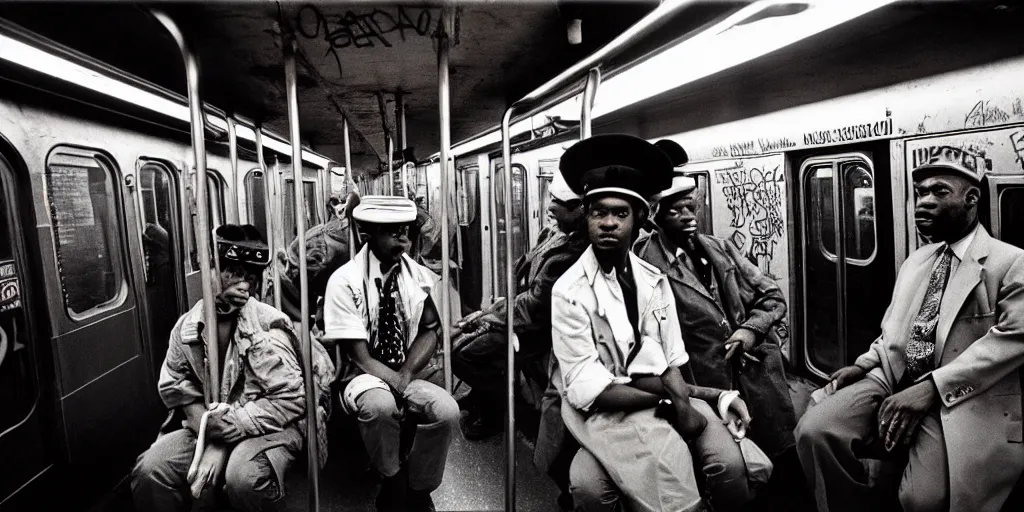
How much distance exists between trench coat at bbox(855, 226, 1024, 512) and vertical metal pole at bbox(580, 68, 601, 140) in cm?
148

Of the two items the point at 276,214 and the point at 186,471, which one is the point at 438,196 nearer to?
the point at 276,214

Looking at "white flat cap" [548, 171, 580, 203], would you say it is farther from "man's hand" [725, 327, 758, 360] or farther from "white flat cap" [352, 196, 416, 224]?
"man's hand" [725, 327, 758, 360]

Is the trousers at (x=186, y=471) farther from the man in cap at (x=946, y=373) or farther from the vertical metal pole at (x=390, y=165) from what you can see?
the man in cap at (x=946, y=373)

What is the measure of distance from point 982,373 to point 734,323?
0.89 meters

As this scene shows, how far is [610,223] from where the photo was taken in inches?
87.7

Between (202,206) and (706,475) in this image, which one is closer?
(202,206)

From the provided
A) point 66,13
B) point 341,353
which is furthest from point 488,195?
point 66,13

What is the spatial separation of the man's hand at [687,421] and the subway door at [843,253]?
2.20 ft

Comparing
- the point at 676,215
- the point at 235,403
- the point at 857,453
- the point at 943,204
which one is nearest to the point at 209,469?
the point at 235,403

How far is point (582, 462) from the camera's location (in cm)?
224

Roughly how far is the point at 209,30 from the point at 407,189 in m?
0.90

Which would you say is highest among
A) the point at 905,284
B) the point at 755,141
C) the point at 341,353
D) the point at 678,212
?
the point at 755,141

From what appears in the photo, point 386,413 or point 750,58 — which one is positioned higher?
point 750,58

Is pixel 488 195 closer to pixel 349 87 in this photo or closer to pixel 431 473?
pixel 349 87
